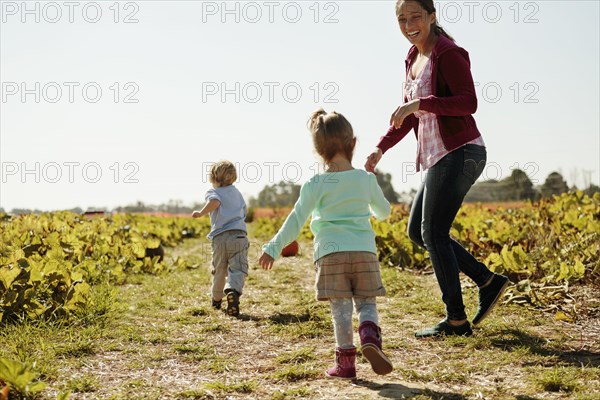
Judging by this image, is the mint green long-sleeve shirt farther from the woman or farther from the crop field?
the crop field

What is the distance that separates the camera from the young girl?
303 cm

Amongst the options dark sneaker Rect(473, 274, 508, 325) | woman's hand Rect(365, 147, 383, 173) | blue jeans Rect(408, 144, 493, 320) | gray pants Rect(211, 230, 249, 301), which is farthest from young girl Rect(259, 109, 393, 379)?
gray pants Rect(211, 230, 249, 301)

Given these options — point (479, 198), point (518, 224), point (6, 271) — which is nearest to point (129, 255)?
point (6, 271)

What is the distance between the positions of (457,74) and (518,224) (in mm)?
4342

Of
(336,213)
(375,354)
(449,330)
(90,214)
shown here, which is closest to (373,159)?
(336,213)

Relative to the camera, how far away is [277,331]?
13.9ft

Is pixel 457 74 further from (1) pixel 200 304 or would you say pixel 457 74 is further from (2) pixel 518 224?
(2) pixel 518 224

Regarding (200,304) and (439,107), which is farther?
(200,304)

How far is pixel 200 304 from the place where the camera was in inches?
213

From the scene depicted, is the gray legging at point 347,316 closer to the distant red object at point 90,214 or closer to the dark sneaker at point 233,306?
the dark sneaker at point 233,306

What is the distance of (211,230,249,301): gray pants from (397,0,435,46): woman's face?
2.38m

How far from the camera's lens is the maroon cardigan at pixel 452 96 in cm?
353

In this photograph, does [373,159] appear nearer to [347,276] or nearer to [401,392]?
[347,276]

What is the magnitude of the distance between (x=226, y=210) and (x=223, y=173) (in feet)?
1.06
